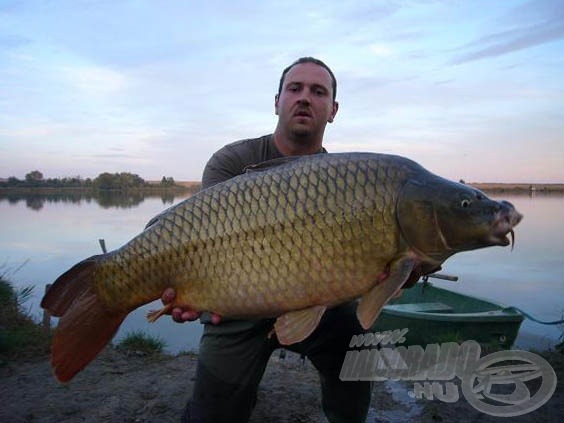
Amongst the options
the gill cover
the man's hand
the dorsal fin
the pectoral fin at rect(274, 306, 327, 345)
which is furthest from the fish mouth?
the man's hand

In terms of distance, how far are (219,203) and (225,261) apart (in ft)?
0.65

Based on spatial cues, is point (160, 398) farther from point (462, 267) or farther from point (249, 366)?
point (462, 267)

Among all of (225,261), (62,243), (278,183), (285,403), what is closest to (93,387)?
(285,403)

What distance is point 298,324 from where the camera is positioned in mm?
1662

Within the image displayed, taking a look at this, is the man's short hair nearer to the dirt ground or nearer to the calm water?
the dirt ground

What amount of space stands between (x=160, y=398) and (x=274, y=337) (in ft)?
4.31

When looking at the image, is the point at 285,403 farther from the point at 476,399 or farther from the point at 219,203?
the point at 219,203

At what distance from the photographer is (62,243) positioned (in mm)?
15109

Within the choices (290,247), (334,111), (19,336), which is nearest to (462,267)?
(19,336)

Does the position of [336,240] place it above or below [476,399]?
above

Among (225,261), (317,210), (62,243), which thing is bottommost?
(62,243)

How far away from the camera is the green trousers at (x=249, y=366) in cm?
212

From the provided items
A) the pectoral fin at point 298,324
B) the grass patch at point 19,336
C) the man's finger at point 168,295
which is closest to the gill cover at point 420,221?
the pectoral fin at point 298,324

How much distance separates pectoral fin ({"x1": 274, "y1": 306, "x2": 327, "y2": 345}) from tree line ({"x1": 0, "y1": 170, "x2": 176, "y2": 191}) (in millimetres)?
48559
